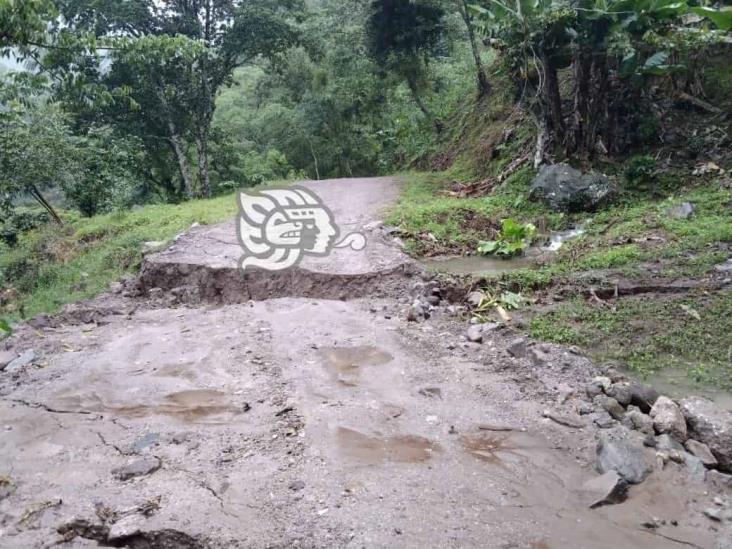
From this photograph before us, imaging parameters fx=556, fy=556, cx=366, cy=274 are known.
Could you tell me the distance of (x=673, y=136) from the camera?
27.8 ft

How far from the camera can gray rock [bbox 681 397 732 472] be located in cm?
322

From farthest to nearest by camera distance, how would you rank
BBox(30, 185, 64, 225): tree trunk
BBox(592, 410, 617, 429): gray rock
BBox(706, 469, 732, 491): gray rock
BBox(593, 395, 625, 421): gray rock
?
BBox(30, 185, 64, 225): tree trunk < BBox(593, 395, 625, 421): gray rock < BBox(592, 410, 617, 429): gray rock < BBox(706, 469, 732, 491): gray rock

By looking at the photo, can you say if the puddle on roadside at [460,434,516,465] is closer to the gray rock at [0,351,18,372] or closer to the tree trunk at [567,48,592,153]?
the gray rock at [0,351,18,372]

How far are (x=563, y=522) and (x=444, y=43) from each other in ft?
48.8

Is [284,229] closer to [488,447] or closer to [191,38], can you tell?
[488,447]

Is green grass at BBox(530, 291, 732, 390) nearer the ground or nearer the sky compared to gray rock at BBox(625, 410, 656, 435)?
nearer the sky

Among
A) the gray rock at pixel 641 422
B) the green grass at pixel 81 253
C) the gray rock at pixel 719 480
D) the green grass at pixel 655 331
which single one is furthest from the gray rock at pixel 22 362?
the gray rock at pixel 719 480

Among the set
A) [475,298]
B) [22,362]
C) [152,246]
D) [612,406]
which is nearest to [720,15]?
[475,298]

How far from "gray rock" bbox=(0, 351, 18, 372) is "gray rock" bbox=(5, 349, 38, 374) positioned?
58 millimetres

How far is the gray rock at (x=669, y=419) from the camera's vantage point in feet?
11.1

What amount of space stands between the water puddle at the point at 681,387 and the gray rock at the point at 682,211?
3.27m

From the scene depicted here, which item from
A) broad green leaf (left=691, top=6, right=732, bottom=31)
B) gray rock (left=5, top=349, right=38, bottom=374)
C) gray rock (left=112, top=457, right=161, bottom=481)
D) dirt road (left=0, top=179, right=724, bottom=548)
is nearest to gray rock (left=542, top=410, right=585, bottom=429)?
dirt road (left=0, top=179, right=724, bottom=548)

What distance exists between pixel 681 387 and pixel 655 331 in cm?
76

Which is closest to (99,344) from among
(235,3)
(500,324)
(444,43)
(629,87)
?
(500,324)
